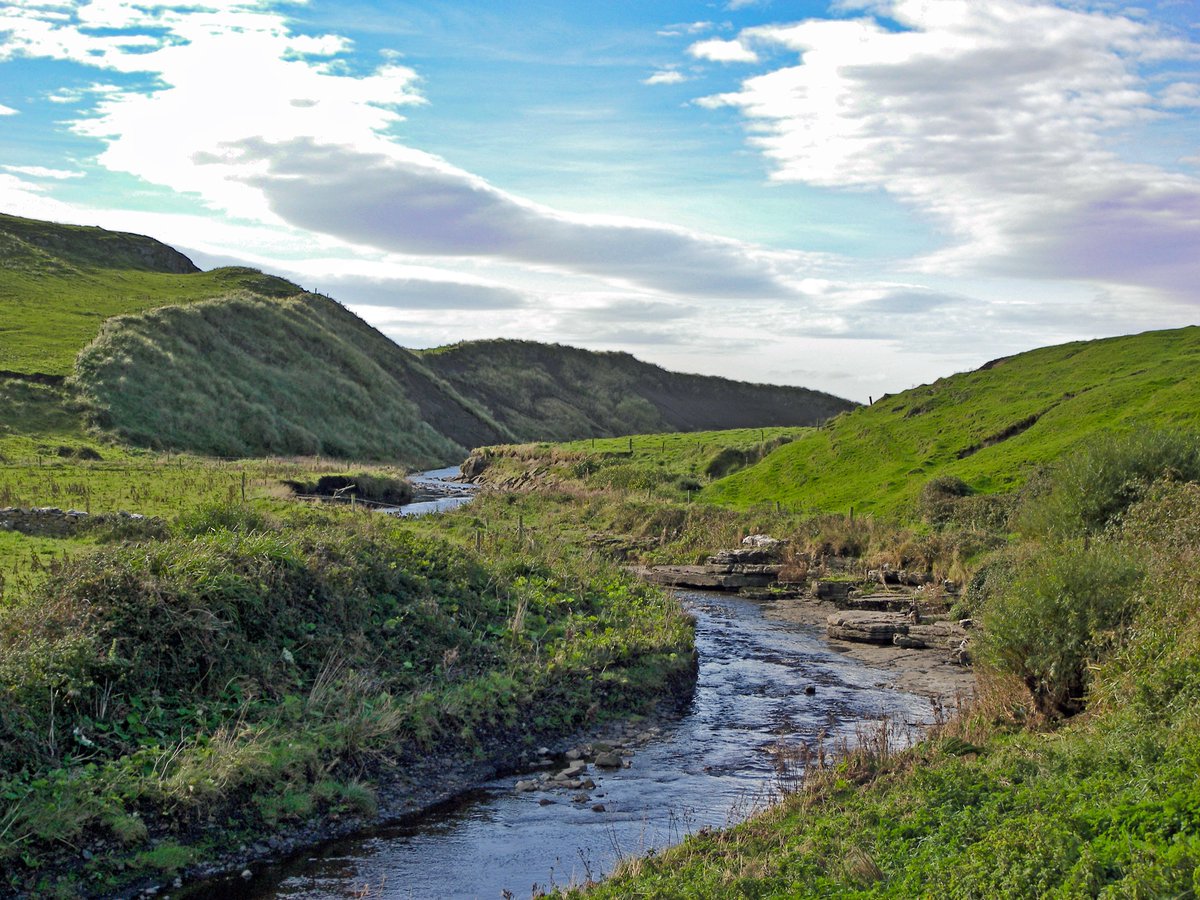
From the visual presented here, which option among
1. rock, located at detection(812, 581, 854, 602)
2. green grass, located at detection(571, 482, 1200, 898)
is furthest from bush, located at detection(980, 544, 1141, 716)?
rock, located at detection(812, 581, 854, 602)

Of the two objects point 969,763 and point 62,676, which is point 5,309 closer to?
point 62,676

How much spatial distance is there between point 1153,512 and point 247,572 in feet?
69.2

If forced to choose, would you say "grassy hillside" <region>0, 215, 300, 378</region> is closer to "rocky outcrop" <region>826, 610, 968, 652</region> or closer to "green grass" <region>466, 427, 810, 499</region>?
"green grass" <region>466, 427, 810, 499</region>

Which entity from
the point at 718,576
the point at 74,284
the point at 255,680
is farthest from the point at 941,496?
the point at 74,284

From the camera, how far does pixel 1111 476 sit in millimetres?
28484

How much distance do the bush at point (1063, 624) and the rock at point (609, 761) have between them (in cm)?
709

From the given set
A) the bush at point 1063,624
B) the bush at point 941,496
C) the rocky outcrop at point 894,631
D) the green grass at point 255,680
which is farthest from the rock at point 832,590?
the bush at point 1063,624

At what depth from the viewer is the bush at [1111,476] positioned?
28.0 meters

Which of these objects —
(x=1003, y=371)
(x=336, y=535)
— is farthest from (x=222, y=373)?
(x=336, y=535)

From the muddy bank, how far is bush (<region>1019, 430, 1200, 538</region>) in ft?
18.0

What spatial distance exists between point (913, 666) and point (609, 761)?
1151 cm

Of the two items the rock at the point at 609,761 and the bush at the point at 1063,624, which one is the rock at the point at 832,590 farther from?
the rock at the point at 609,761

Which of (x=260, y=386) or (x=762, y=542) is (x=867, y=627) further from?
(x=260, y=386)

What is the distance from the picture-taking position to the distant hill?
82938 millimetres
